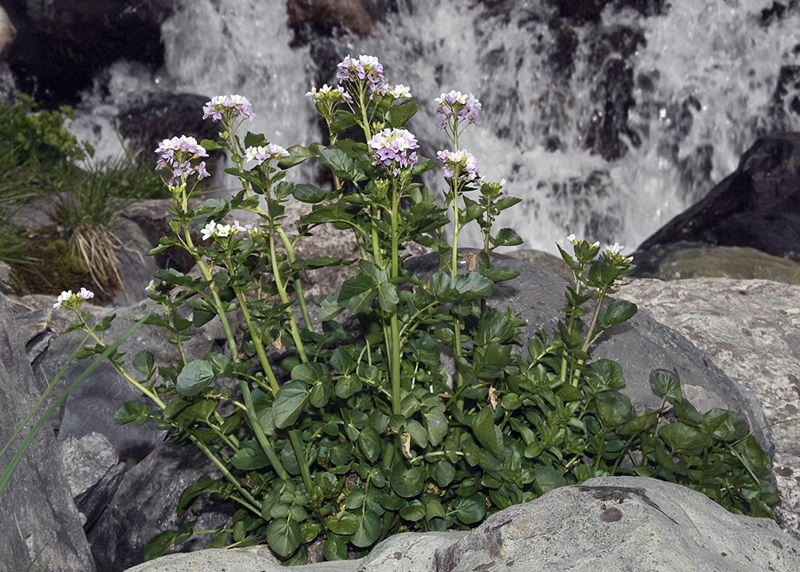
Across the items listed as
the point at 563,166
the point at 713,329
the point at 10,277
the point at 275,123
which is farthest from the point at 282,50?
the point at 713,329

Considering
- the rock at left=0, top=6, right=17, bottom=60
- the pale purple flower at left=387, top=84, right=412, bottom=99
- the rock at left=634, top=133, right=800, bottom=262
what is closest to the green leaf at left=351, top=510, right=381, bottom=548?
the pale purple flower at left=387, top=84, right=412, bottom=99

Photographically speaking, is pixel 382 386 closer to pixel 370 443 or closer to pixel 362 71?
pixel 370 443

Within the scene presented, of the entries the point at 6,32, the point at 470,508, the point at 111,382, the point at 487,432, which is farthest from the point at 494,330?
the point at 6,32

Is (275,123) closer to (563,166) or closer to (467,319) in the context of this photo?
(563,166)

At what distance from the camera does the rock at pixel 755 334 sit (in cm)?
316

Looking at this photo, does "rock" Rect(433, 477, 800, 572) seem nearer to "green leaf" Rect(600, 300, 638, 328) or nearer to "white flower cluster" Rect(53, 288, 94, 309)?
"green leaf" Rect(600, 300, 638, 328)

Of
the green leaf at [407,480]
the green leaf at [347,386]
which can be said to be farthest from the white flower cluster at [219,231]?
the green leaf at [407,480]

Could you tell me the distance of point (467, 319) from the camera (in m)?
2.68

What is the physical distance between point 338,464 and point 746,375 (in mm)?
2354

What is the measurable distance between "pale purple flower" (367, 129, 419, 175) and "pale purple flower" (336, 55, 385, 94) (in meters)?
0.29

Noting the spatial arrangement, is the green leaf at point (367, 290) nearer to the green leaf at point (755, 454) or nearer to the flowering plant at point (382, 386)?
the flowering plant at point (382, 386)

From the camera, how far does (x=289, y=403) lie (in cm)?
204

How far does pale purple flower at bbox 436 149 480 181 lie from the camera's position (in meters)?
2.12

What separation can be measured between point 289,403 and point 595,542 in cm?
92
